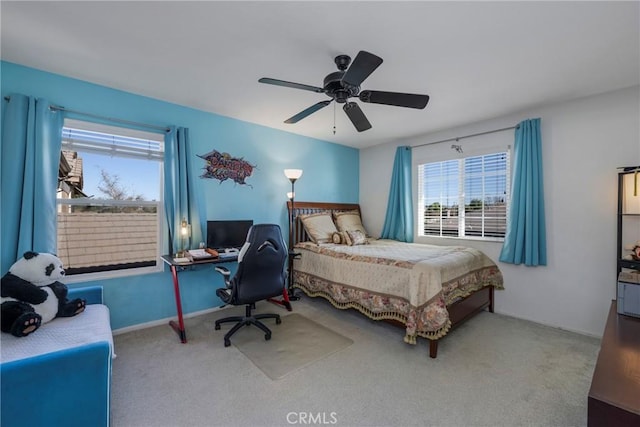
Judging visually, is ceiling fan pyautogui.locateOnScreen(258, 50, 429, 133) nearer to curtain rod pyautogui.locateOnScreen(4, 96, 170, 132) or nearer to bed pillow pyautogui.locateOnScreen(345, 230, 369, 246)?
curtain rod pyautogui.locateOnScreen(4, 96, 170, 132)

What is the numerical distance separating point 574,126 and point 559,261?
4.84ft

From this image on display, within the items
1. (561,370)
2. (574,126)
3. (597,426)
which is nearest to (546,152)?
(574,126)

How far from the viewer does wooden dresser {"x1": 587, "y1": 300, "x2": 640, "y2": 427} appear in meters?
1.07

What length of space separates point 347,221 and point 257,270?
2.29 meters

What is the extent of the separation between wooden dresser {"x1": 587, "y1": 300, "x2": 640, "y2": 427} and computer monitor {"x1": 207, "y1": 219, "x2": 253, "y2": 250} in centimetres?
311

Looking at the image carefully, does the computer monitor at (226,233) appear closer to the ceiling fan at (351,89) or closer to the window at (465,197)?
the ceiling fan at (351,89)

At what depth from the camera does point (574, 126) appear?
117 inches

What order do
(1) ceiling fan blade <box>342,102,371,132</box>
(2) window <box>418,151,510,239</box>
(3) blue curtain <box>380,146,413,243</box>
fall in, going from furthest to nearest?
(3) blue curtain <box>380,146,413,243</box>
(2) window <box>418,151,510,239</box>
(1) ceiling fan blade <box>342,102,371,132</box>

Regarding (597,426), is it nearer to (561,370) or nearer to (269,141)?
(561,370)

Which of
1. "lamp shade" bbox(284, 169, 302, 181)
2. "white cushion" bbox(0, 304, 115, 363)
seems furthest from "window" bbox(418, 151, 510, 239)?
"white cushion" bbox(0, 304, 115, 363)

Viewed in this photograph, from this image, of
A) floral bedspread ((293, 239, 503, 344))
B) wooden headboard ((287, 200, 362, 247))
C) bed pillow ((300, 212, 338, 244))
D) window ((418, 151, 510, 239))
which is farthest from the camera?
wooden headboard ((287, 200, 362, 247))

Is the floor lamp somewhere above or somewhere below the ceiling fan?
below

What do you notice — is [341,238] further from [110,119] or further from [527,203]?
[110,119]

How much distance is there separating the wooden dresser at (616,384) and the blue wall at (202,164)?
3360 mm
